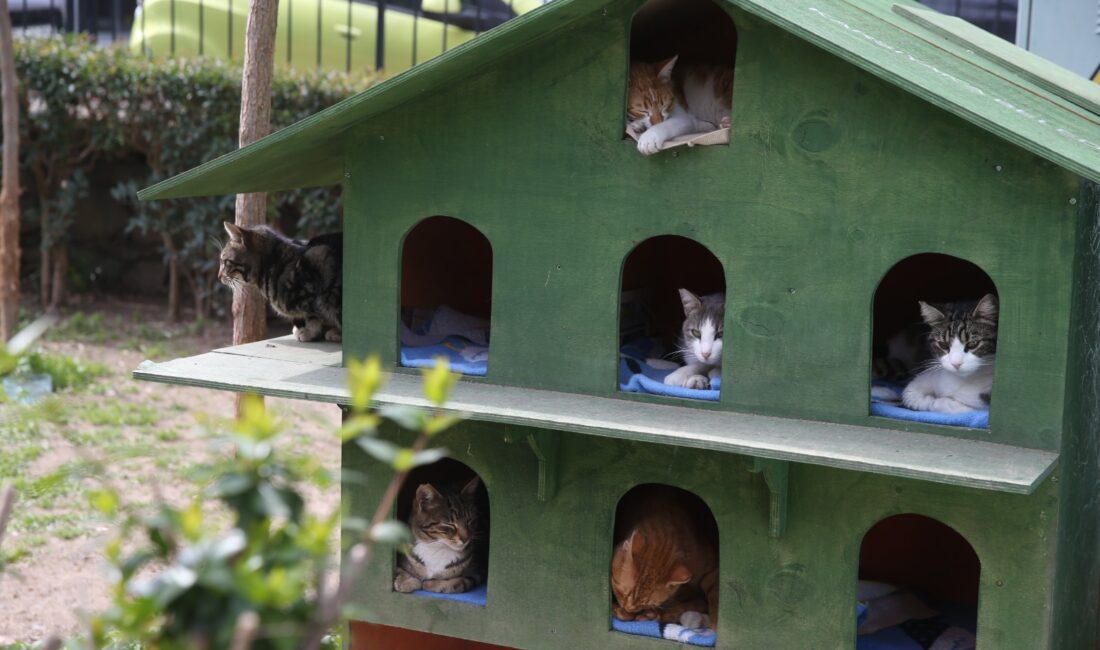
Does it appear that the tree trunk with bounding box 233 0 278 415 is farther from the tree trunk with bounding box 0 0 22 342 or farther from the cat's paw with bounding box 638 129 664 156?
the tree trunk with bounding box 0 0 22 342

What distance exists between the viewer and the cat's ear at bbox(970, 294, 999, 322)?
346cm

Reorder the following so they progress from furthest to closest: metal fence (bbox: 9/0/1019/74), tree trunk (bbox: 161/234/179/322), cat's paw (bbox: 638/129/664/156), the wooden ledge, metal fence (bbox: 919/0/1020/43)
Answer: metal fence (bbox: 9/0/1019/74), tree trunk (bbox: 161/234/179/322), metal fence (bbox: 919/0/1020/43), cat's paw (bbox: 638/129/664/156), the wooden ledge

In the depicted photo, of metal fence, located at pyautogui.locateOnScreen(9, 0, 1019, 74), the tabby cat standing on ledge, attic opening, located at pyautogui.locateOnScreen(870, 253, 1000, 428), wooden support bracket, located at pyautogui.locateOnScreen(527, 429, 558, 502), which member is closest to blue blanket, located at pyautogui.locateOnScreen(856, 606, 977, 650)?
attic opening, located at pyautogui.locateOnScreen(870, 253, 1000, 428)

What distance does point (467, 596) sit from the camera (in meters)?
4.14

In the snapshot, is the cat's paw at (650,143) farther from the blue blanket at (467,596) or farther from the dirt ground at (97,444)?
the blue blanket at (467,596)

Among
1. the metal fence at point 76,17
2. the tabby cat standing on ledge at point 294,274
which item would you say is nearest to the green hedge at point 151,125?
the metal fence at point 76,17

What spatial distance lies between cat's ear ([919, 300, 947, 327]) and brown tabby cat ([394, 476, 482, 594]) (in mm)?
1711

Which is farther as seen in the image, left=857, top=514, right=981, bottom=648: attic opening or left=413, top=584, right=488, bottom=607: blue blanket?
left=857, top=514, right=981, bottom=648: attic opening

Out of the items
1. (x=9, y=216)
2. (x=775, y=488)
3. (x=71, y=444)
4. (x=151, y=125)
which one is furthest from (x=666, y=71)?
(x=151, y=125)

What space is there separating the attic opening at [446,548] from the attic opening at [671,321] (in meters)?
0.80

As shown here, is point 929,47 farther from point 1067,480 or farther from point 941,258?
point 1067,480

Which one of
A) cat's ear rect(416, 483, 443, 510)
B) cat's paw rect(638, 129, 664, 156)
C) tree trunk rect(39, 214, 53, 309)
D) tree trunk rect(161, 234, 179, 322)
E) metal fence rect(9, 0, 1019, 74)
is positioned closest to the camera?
cat's paw rect(638, 129, 664, 156)

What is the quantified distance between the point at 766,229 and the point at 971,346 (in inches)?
26.8

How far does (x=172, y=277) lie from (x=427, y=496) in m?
5.80
